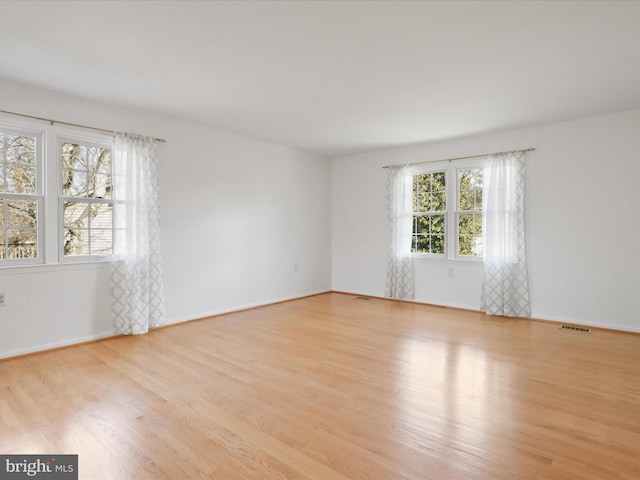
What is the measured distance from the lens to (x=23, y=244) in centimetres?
352

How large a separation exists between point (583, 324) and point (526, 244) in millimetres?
1221

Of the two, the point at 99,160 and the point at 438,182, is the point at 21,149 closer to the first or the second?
the point at 99,160

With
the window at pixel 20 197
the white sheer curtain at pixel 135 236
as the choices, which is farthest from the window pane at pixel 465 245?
the window at pixel 20 197

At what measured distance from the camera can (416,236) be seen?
6.07 metres

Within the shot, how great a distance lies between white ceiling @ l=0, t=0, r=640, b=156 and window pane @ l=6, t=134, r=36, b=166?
572 millimetres

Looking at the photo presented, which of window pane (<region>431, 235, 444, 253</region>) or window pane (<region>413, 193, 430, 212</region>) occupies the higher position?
window pane (<region>413, 193, 430, 212</region>)

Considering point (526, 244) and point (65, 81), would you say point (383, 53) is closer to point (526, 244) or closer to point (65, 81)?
point (65, 81)

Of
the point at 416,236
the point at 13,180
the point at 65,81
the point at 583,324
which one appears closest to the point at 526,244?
the point at 583,324

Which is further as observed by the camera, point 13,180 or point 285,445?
point 13,180

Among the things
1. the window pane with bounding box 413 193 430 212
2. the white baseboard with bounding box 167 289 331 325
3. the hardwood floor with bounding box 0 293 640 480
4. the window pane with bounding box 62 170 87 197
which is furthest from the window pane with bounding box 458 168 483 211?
the window pane with bounding box 62 170 87 197

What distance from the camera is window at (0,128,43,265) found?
134 inches

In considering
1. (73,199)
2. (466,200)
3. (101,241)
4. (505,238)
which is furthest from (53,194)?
(505,238)

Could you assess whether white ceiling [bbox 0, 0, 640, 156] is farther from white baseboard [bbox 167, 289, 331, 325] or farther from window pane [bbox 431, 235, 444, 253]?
white baseboard [bbox 167, 289, 331, 325]

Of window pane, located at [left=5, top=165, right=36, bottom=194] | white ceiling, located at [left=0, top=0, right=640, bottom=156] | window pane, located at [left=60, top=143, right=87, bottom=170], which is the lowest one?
window pane, located at [left=5, top=165, right=36, bottom=194]
